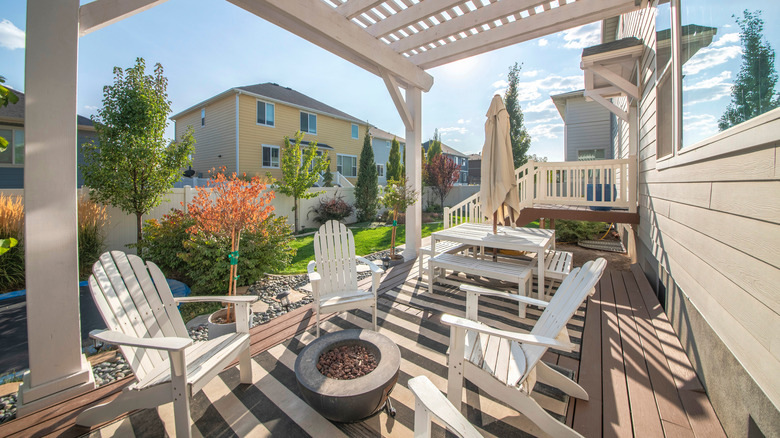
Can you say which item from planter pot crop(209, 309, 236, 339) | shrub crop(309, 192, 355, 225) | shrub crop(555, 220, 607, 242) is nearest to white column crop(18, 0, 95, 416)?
planter pot crop(209, 309, 236, 339)

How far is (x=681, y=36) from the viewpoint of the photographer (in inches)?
101

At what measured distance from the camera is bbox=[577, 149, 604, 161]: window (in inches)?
418

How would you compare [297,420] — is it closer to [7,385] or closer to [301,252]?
[7,385]

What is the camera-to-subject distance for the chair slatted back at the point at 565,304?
5.56 feet

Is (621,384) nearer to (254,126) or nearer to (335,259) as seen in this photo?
(335,259)

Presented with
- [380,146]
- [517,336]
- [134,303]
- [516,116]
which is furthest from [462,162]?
[134,303]

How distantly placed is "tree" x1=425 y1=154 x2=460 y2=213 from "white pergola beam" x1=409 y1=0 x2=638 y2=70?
Answer: 31.0ft

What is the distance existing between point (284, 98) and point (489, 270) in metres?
14.7

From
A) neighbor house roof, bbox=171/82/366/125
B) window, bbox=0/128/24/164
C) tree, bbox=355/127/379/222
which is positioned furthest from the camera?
neighbor house roof, bbox=171/82/366/125

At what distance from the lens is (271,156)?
1465cm

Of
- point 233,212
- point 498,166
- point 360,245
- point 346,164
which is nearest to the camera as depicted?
point 233,212

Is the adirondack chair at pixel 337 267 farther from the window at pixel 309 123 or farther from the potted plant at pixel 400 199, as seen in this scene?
the window at pixel 309 123

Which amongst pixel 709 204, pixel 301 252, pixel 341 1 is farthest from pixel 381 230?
pixel 709 204

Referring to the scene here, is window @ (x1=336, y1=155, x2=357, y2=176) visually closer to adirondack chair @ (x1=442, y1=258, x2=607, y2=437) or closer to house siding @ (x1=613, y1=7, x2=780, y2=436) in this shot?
house siding @ (x1=613, y1=7, x2=780, y2=436)
